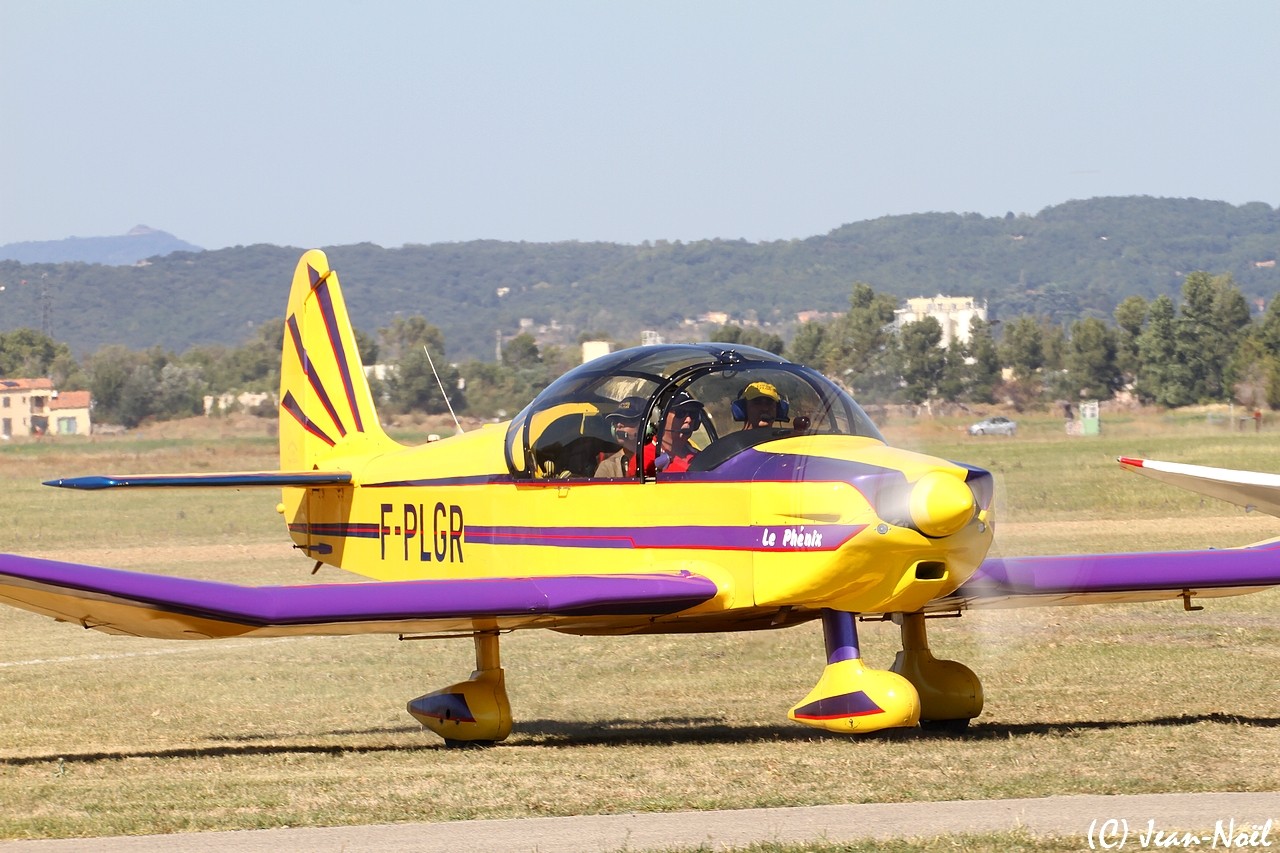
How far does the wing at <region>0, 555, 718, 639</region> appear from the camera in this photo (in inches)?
377

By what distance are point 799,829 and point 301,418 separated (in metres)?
8.94

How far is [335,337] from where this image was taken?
50.2 feet

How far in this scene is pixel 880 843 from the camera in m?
7.24

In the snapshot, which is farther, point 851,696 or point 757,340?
point 757,340

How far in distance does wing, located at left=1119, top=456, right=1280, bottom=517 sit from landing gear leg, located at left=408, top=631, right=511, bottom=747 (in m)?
4.82

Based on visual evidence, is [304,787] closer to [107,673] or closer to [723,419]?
[723,419]

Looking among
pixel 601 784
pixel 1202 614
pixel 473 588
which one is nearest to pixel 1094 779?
pixel 601 784

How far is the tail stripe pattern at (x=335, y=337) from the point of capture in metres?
15.0

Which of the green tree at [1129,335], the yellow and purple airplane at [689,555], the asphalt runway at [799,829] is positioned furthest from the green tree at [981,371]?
the asphalt runway at [799,829]

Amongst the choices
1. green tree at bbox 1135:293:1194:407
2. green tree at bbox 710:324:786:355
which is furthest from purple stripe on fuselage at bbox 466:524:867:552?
green tree at bbox 1135:293:1194:407

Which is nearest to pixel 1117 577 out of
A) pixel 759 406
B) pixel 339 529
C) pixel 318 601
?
pixel 759 406

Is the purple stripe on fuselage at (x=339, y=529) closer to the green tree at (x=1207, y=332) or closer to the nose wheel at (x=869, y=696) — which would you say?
the nose wheel at (x=869, y=696)

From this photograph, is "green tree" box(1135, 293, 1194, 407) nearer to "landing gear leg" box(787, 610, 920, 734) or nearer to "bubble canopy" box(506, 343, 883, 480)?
"bubble canopy" box(506, 343, 883, 480)

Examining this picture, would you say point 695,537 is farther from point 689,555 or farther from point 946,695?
point 946,695
